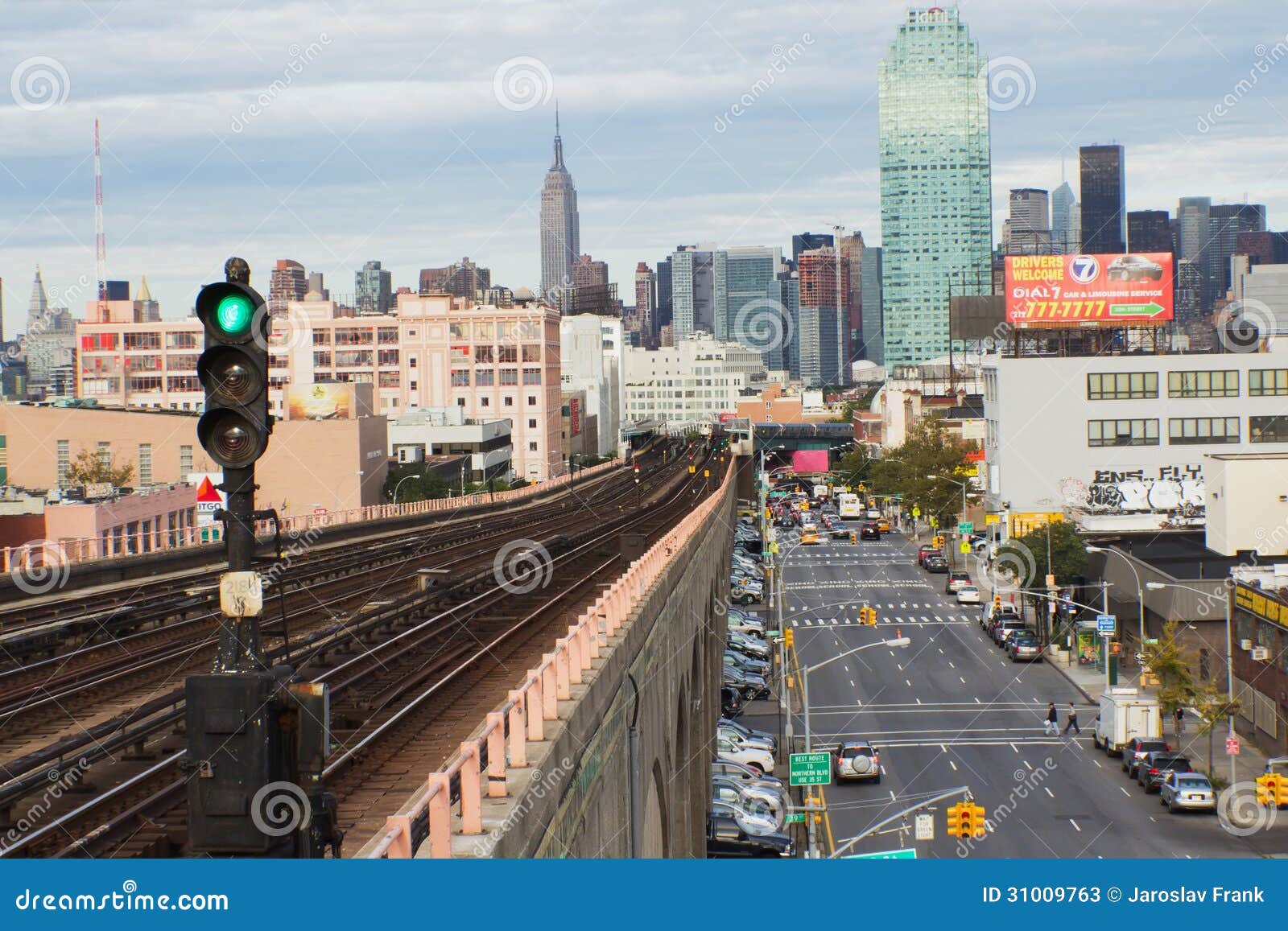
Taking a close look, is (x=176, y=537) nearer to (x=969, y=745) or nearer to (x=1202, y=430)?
(x=969, y=745)

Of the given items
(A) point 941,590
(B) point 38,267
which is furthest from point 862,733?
(B) point 38,267

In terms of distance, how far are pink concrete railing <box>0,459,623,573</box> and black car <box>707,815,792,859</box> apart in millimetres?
12725

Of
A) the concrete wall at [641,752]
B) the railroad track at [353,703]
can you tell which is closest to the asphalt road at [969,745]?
the concrete wall at [641,752]

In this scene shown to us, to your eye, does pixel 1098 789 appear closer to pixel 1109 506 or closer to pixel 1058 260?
pixel 1109 506

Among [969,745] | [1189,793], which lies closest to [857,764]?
[969,745]

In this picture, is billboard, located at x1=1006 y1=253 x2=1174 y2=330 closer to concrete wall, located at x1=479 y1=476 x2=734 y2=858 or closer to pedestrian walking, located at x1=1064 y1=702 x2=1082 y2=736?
pedestrian walking, located at x1=1064 y1=702 x2=1082 y2=736

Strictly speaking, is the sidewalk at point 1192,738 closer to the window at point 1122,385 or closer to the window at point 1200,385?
the window at point 1122,385

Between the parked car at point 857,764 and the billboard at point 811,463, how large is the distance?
492 feet

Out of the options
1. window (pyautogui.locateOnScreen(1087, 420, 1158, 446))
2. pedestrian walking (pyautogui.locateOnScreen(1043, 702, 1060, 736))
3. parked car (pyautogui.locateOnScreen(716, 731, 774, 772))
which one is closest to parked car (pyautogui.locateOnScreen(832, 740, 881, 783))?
parked car (pyautogui.locateOnScreen(716, 731, 774, 772))

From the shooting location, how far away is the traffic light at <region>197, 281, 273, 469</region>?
701 centimetres

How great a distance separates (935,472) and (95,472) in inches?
2395

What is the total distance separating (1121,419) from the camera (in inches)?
3310

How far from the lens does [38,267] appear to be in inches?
6191

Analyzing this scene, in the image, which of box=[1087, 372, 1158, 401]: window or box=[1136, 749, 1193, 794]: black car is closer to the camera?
box=[1136, 749, 1193, 794]: black car
